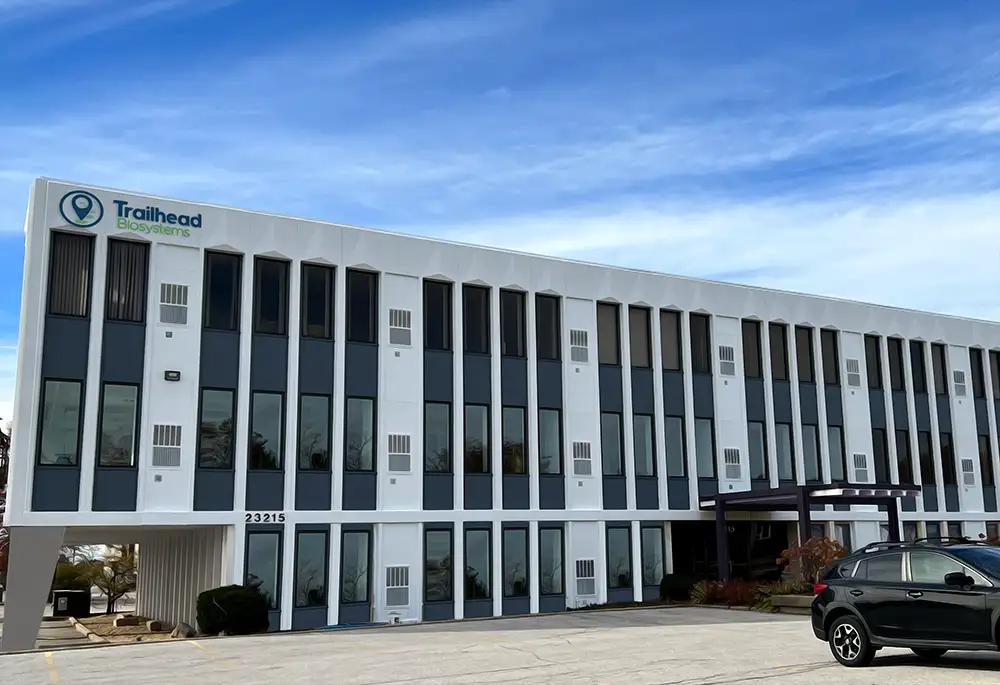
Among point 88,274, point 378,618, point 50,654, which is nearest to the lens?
point 50,654

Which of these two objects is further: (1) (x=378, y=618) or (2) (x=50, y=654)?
(1) (x=378, y=618)

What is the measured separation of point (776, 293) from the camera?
35469 millimetres

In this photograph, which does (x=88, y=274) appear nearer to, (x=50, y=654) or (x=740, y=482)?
(x=50, y=654)

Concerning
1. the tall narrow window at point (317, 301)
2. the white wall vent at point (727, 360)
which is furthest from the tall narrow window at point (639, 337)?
the tall narrow window at point (317, 301)

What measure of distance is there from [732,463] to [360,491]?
12.9m

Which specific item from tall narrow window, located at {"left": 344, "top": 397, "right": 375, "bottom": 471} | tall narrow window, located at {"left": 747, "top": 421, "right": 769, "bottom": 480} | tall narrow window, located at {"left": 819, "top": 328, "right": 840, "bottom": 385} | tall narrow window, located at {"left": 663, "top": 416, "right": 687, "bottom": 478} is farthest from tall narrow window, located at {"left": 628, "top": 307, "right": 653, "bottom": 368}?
tall narrow window, located at {"left": 344, "top": 397, "right": 375, "bottom": 471}

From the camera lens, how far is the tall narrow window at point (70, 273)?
80.1 ft

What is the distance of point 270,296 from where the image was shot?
27.0 metres

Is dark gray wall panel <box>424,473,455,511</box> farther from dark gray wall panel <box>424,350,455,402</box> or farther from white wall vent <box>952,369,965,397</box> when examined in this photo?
white wall vent <box>952,369,965,397</box>

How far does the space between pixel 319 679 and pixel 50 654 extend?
8.28 m

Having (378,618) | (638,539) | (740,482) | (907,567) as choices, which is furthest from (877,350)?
(907,567)

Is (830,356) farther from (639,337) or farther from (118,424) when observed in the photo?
(118,424)

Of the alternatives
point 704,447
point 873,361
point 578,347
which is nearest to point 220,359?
point 578,347

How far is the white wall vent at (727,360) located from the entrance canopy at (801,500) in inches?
169
